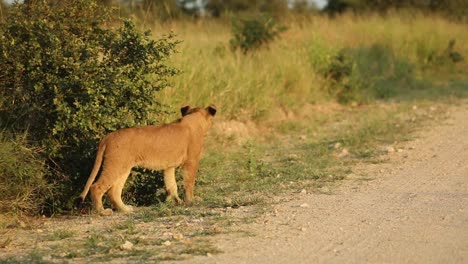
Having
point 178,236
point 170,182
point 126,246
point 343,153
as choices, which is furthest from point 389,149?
point 126,246

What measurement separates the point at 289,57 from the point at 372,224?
28.2ft

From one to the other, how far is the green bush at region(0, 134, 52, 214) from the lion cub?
0.57m

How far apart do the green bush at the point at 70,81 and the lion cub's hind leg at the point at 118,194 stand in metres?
0.48

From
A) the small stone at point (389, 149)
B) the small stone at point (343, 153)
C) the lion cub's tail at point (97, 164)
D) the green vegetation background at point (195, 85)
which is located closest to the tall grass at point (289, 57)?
the green vegetation background at point (195, 85)

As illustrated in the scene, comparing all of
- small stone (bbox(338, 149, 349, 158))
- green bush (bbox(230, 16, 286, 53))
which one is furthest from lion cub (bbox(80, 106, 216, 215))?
green bush (bbox(230, 16, 286, 53))

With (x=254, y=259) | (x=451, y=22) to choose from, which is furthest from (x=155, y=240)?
(x=451, y=22)

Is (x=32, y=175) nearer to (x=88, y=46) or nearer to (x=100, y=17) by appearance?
(x=88, y=46)

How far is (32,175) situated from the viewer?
7.00m

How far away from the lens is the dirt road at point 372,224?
5125 millimetres

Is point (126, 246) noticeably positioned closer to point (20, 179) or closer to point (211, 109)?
point (20, 179)

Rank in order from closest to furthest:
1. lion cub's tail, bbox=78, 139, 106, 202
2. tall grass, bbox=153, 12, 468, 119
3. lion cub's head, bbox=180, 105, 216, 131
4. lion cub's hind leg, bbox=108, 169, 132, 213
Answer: lion cub's tail, bbox=78, 139, 106, 202 < lion cub's hind leg, bbox=108, 169, 132, 213 < lion cub's head, bbox=180, 105, 216, 131 < tall grass, bbox=153, 12, 468, 119

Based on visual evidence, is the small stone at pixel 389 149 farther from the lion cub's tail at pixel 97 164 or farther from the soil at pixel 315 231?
the lion cub's tail at pixel 97 164

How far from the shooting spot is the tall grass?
452 inches

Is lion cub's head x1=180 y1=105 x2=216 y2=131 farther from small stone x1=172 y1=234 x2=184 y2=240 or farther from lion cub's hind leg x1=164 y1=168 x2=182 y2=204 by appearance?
small stone x1=172 y1=234 x2=184 y2=240
